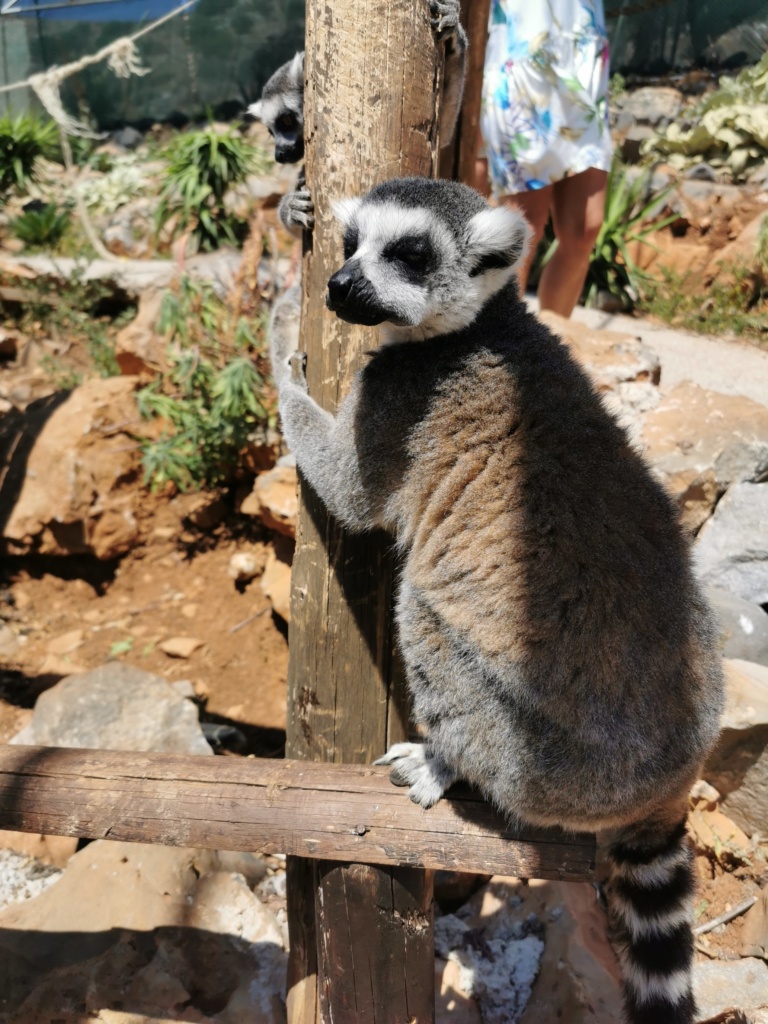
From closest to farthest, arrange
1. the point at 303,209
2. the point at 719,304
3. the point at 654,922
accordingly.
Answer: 1. the point at 654,922
2. the point at 303,209
3. the point at 719,304

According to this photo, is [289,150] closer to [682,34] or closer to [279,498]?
[279,498]

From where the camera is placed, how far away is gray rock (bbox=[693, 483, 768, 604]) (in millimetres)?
4129

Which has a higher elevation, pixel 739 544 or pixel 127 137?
pixel 127 137

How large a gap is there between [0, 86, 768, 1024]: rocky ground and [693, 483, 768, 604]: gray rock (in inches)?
0.5

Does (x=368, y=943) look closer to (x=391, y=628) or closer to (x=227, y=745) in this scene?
(x=391, y=628)

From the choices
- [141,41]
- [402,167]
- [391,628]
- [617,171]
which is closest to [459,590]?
[391,628]

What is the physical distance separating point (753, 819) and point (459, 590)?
6.99ft

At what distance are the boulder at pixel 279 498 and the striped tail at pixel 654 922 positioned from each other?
3308 mm

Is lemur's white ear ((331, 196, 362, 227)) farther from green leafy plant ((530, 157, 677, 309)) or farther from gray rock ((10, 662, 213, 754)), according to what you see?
green leafy plant ((530, 157, 677, 309))

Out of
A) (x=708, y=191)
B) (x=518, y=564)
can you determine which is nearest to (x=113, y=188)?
(x=708, y=191)

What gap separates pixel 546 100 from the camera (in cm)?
411

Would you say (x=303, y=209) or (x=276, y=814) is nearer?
(x=276, y=814)

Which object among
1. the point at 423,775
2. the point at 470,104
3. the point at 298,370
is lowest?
the point at 423,775

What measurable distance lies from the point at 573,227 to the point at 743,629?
250 cm
